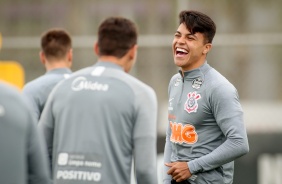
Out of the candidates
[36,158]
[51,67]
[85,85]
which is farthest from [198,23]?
[36,158]

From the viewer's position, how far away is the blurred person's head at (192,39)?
6328 mm

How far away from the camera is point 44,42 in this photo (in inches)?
319

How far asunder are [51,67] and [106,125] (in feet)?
9.12

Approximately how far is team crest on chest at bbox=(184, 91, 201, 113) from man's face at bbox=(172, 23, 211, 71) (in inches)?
9.2

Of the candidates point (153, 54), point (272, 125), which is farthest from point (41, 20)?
point (272, 125)

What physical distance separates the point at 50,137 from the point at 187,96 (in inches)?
48.6

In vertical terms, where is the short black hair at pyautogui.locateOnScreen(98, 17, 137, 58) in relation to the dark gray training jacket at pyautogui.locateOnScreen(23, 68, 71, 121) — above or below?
above

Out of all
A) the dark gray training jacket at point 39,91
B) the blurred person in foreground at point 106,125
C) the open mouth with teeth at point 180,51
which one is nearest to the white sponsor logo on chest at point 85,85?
the blurred person in foreground at point 106,125

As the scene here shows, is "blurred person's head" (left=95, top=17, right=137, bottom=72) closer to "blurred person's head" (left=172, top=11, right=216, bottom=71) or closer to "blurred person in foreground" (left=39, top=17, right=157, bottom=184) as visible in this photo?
"blurred person in foreground" (left=39, top=17, right=157, bottom=184)

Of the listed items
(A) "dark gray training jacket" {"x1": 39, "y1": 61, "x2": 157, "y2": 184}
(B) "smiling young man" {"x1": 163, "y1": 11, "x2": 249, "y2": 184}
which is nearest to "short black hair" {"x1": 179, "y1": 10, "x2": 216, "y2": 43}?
(B) "smiling young man" {"x1": 163, "y1": 11, "x2": 249, "y2": 184}

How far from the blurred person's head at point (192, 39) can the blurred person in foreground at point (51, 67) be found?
1502 millimetres

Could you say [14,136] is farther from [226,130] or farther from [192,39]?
[192,39]

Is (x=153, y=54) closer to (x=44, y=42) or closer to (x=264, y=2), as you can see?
(x=264, y=2)

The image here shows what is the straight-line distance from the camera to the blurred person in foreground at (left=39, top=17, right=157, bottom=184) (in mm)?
5227
